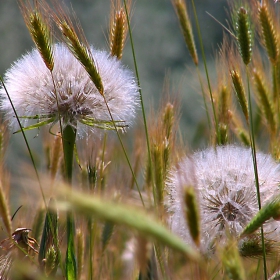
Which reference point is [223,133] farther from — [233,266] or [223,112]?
[233,266]

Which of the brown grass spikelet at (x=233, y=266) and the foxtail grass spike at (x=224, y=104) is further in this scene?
the foxtail grass spike at (x=224, y=104)

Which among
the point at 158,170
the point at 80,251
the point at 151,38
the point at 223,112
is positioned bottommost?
the point at 80,251

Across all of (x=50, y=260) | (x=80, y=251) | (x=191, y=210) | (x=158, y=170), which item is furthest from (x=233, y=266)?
(x=80, y=251)

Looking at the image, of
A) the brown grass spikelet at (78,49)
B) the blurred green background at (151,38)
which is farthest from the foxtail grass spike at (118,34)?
the blurred green background at (151,38)

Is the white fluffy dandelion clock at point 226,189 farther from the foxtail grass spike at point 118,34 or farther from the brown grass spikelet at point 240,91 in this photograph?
the foxtail grass spike at point 118,34

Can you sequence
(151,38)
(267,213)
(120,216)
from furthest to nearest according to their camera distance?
(151,38), (267,213), (120,216)

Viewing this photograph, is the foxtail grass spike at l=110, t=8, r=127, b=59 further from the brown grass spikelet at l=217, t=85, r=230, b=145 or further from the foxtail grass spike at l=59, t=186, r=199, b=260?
the foxtail grass spike at l=59, t=186, r=199, b=260

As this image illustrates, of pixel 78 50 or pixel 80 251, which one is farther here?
pixel 80 251
